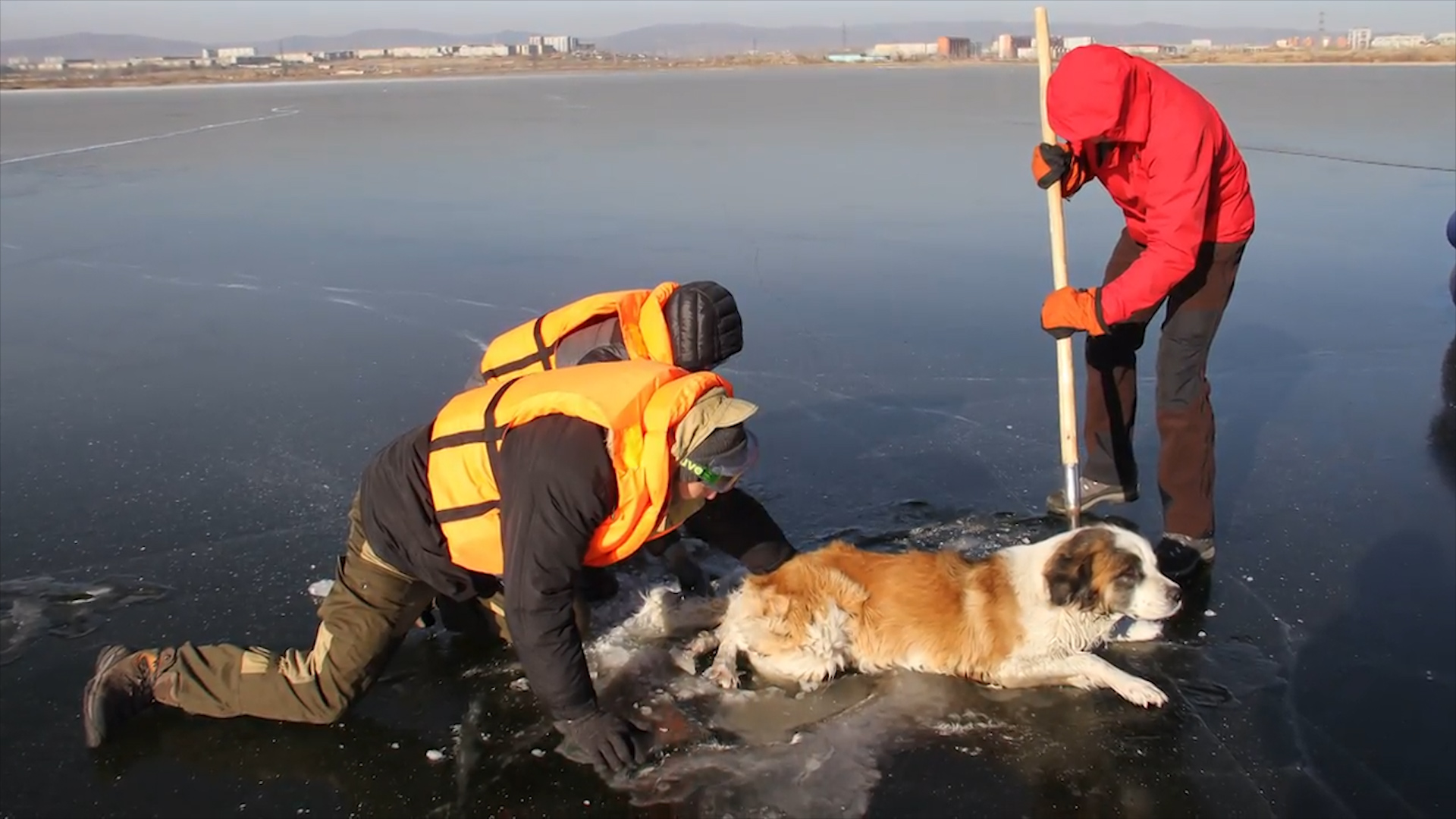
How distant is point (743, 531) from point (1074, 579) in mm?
1169

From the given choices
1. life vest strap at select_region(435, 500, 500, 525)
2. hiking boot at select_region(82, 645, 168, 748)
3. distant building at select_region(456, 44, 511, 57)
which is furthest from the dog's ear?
distant building at select_region(456, 44, 511, 57)

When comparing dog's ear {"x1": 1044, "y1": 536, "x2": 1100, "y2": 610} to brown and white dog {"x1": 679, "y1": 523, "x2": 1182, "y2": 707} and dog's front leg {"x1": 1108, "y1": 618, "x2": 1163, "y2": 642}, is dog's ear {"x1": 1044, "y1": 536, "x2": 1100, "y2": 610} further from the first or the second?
dog's front leg {"x1": 1108, "y1": 618, "x2": 1163, "y2": 642}

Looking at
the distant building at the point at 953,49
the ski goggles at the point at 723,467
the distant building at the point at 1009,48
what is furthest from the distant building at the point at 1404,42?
the ski goggles at the point at 723,467

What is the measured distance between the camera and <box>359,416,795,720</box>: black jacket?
2.88m

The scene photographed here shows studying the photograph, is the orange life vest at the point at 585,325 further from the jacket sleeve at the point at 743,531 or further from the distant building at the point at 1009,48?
the distant building at the point at 1009,48

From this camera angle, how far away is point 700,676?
3.78 meters

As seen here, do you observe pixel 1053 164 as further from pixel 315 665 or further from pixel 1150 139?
pixel 315 665

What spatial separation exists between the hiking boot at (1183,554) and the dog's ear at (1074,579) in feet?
2.33

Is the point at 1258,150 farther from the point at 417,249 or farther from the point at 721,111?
the point at 721,111

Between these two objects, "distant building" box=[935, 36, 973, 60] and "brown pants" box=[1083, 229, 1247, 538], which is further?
"distant building" box=[935, 36, 973, 60]

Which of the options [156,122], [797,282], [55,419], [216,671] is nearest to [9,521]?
[55,419]

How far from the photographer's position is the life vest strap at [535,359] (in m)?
3.86

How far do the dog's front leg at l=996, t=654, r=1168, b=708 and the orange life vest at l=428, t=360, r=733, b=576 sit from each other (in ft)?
4.87

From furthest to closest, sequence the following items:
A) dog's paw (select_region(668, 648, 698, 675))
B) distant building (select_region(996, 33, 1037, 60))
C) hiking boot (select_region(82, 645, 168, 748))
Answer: distant building (select_region(996, 33, 1037, 60)) < dog's paw (select_region(668, 648, 698, 675)) < hiking boot (select_region(82, 645, 168, 748))
